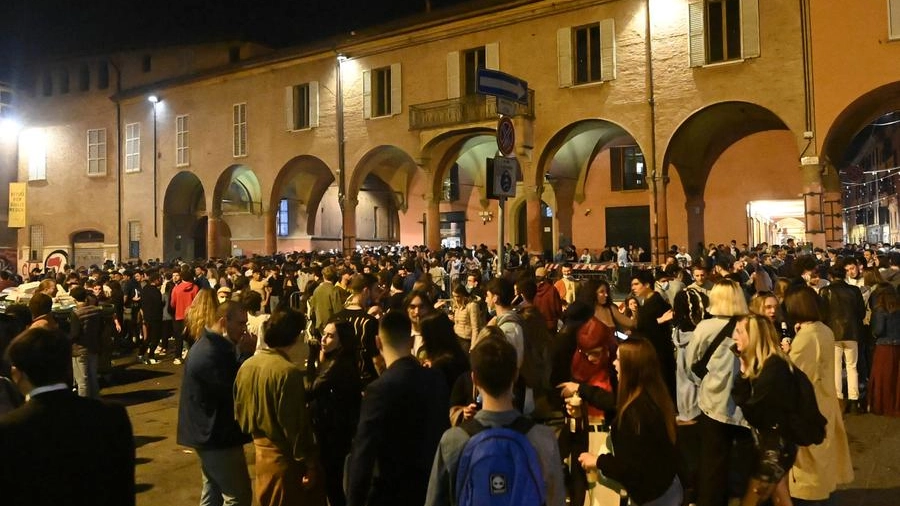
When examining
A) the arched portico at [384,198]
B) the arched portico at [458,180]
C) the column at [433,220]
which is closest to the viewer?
the arched portico at [458,180]

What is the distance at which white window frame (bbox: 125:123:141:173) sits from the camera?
32812 millimetres

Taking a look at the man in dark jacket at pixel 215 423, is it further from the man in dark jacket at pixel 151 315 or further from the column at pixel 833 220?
the column at pixel 833 220

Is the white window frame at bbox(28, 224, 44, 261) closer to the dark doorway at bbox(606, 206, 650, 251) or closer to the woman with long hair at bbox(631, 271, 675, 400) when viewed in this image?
the dark doorway at bbox(606, 206, 650, 251)

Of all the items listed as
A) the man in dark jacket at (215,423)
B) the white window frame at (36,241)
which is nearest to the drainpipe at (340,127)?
the white window frame at (36,241)

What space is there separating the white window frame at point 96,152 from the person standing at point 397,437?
34661 mm

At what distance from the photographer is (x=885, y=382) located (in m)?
8.04

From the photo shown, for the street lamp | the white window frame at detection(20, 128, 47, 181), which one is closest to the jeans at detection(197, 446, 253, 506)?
the street lamp

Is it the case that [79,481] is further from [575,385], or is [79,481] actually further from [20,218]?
[20,218]

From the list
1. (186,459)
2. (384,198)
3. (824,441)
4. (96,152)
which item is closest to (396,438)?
(824,441)

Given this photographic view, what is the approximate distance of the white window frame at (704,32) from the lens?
19.1 m

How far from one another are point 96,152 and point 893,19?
32.9m

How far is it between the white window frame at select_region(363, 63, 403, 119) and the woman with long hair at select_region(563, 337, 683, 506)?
74.9ft

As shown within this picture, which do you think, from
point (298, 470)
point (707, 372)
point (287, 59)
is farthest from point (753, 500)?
point (287, 59)

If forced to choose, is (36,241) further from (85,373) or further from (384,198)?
(85,373)
